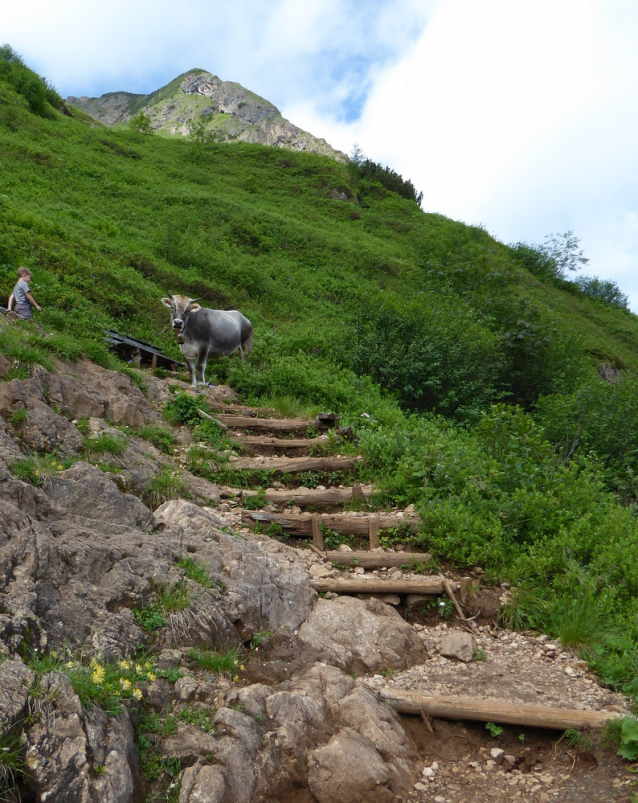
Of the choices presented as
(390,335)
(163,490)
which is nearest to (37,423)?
(163,490)

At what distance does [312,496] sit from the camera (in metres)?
8.74

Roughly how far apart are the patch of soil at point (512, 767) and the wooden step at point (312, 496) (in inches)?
155

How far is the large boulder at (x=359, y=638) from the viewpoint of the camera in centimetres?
574

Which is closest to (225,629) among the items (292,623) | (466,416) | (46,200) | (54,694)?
(292,623)

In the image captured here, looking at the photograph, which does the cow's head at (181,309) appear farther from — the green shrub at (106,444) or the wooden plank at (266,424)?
the green shrub at (106,444)

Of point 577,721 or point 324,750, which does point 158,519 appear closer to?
point 324,750

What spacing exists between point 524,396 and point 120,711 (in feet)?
64.3

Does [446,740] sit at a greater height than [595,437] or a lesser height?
lesser

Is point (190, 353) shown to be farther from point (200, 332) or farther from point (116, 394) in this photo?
point (116, 394)

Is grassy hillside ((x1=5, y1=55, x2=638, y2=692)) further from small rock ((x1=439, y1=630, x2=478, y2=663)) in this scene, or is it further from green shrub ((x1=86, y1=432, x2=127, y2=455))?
green shrub ((x1=86, y1=432, x2=127, y2=455))

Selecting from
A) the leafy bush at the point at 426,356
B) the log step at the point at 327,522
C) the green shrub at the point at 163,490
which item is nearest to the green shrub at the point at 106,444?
the green shrub at the point at 163,490

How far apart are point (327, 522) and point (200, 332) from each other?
688cm

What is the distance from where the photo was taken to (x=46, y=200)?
21172 millimetres

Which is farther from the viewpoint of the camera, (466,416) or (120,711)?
(466,416)
